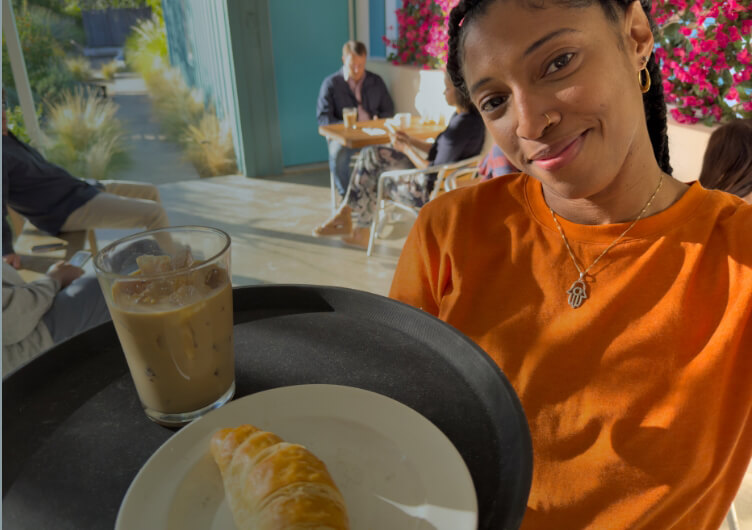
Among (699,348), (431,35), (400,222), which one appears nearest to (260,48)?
(431,35)

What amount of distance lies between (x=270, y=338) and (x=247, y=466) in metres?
0.33

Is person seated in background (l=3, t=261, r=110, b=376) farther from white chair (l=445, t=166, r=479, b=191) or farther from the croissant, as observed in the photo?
white chair (l=445, t=166, r=479, b=191)

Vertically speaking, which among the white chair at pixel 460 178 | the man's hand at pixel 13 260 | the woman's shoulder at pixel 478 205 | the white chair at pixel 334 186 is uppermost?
the woman's shoulder at pixel 478 205

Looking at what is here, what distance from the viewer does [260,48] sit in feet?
16.8

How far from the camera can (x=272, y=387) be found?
68 centimetres

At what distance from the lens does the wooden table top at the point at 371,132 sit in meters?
3.69

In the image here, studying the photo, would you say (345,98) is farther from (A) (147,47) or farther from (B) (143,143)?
(B) (143,143)

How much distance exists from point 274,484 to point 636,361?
61 centimetres

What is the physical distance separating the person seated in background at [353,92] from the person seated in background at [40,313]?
3163mm

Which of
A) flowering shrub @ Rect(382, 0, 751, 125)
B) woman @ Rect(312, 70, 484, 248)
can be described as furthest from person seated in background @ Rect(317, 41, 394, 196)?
flowering shrub @ Rect(382, 0, 751, 125)

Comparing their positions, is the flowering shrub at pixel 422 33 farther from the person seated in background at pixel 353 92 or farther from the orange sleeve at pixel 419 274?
the orange sleeve at pixel 419 274

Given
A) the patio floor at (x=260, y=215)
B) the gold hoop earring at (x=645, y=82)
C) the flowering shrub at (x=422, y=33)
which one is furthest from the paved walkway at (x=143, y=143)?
the gold hoop earring at (x=645, y=82)

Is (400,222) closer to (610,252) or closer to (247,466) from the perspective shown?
(610,252)

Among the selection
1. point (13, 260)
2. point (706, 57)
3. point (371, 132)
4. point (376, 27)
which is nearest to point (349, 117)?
point (371, 132)
